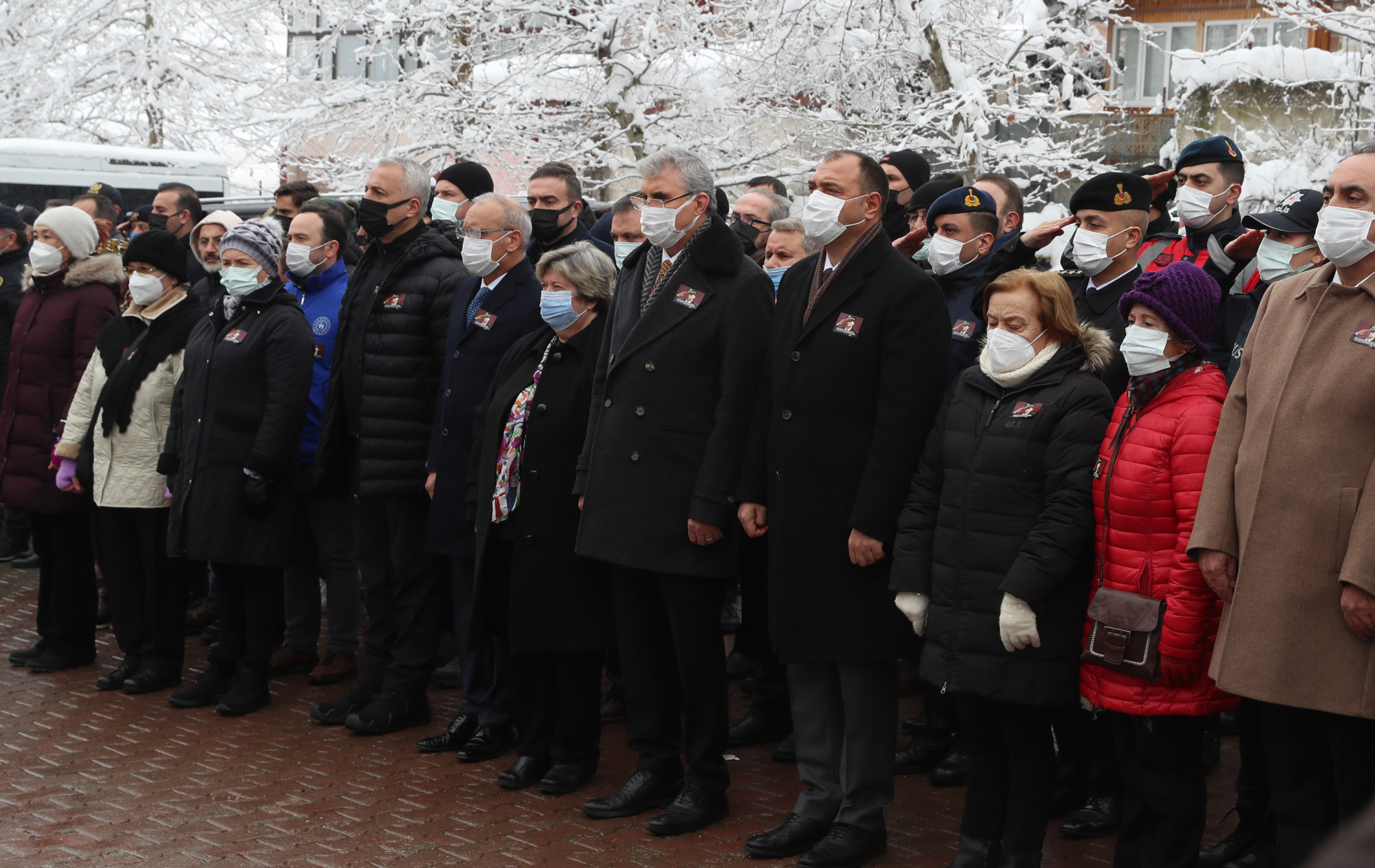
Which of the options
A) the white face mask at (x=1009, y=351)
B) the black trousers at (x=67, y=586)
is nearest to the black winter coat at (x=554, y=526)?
the white face mask at (x=1009, y=351)

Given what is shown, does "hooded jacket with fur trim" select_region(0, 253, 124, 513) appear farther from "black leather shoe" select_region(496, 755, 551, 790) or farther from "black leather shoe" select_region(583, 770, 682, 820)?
"black leather shoe" select_region(583, 770, 682, 820)

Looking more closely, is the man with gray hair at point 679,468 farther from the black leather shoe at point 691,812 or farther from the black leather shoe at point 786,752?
the black leather shoe at point 786,752

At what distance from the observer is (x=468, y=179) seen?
858cm

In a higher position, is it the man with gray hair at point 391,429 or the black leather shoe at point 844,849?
the man with gray hair at point 391,429

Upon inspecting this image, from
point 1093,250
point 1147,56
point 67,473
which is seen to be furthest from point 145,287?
point 1147,56

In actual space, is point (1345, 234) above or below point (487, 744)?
above

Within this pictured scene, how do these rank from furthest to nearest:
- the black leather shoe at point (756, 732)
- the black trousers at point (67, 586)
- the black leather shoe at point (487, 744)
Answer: the black trousers at point (67, 586) → the black leather shoe at point (756, 732) → the black leather shoe at point (487, 744)

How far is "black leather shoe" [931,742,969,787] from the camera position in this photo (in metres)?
6.35

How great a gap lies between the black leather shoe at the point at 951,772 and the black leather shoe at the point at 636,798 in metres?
1.14

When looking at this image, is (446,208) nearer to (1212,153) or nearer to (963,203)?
(963,203)

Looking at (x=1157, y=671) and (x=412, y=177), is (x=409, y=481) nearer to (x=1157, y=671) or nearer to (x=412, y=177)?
(x=412, y=177)

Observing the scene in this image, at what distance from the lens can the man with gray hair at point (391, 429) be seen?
719 centimetres

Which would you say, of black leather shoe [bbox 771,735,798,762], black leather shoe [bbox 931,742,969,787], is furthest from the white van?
black leather shoe [bbox 931,742,969,787]

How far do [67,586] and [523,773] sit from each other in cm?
376
